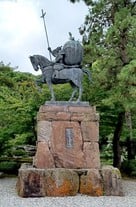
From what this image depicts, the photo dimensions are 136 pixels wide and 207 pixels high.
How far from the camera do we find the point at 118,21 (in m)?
10.5

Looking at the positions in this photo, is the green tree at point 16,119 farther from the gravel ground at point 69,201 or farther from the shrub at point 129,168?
the gravel ground at point 69,201

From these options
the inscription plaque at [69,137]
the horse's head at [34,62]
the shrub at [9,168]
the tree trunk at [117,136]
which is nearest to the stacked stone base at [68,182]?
the inscription plaque at [69,137]

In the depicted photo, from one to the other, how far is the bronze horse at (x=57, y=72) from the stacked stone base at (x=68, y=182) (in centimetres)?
180

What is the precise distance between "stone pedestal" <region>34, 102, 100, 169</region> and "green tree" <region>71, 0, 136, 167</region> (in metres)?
1.78

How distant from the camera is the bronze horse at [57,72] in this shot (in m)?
8.97

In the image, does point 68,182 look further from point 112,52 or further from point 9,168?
point 9,168

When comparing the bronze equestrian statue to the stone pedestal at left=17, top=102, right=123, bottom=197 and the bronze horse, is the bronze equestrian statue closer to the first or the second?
the bronze horse

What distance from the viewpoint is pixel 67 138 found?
28.2 feet

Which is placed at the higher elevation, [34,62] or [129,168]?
[34,62]

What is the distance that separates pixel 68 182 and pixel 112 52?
440cm

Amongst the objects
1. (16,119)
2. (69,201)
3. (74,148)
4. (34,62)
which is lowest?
(69,201)

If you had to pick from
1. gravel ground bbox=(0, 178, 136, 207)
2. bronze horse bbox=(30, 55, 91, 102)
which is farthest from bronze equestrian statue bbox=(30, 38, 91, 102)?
gravel ground bbox=(0, 178, 136, 207)

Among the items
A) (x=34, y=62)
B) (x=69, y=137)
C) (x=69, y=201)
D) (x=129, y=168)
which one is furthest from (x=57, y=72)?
(x=129, y=168)

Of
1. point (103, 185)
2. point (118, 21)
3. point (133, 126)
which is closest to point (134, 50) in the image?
point (118, 21)
